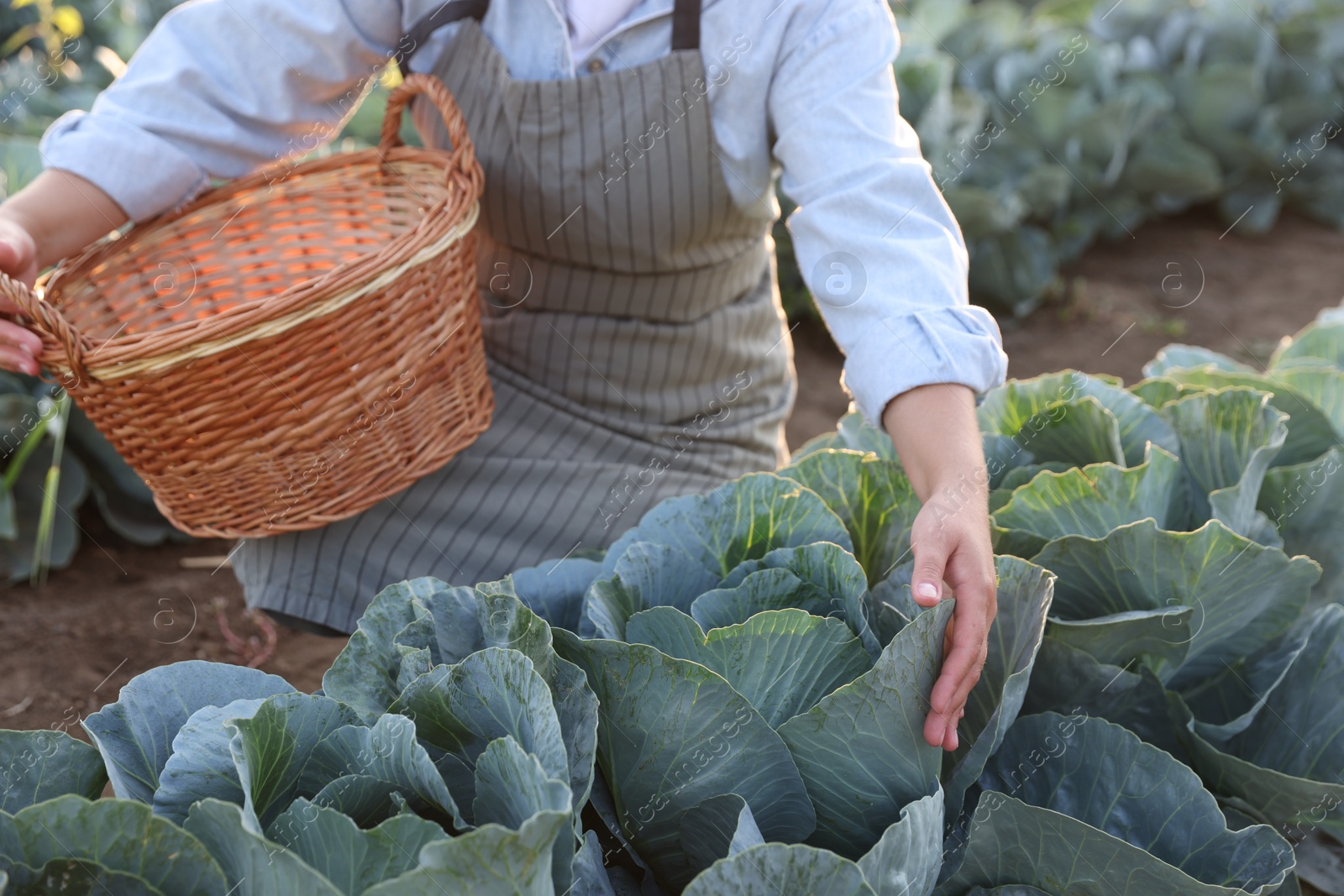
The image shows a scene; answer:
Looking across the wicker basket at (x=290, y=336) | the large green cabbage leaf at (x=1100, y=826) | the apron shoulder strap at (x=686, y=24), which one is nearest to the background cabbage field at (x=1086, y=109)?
the wicker basket at (x=290, y=336)

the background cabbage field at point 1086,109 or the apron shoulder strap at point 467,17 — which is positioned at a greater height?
the apron shoulder strap at point 467,17

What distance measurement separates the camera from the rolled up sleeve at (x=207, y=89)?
1.42 m

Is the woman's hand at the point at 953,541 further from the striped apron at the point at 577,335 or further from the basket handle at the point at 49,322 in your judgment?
the basket handle at the point at 49,322

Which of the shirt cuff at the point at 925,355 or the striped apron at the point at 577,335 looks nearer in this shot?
the shirt cuff at the point at 925,355

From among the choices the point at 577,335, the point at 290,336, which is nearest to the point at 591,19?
the point at 577,335

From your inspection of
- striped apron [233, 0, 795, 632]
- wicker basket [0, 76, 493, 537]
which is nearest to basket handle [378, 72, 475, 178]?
wicker basket [0, 76, 493, 537]

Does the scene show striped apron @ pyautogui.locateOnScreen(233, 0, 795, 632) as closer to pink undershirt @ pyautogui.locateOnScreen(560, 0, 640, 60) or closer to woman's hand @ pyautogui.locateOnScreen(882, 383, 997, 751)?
pink undershirt @ pyautogui.locateOnScreen(560, 0, 640, 60)

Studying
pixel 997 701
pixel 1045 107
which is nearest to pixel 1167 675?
pixel 997 701

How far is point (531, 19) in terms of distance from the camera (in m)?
1.48

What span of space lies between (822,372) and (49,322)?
7.80 feet

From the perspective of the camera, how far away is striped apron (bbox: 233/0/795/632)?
146 cm

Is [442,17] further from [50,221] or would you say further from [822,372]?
[822,372]

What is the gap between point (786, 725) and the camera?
0.98m

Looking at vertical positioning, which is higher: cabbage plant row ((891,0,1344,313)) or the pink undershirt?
the pink undershirt
